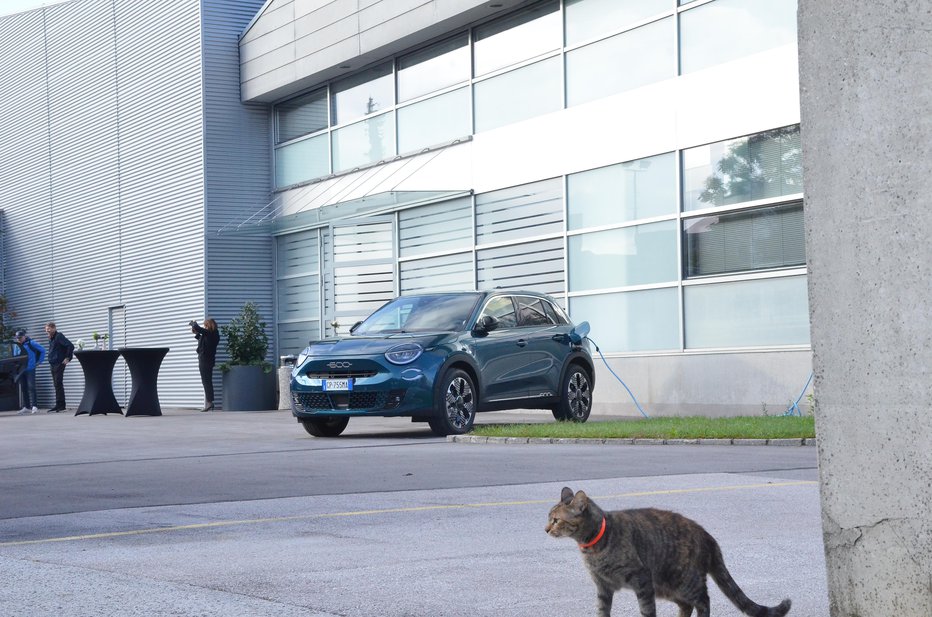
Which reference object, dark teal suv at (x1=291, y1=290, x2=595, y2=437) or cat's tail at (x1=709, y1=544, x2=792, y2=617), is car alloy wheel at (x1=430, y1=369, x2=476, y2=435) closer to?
dark teal suv at (x1=291, y1=290, x2=595, y2=437)

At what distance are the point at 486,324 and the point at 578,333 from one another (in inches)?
78.2

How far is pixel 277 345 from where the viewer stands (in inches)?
1233

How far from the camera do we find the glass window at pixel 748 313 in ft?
63.0

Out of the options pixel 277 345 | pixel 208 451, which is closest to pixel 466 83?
pixel 277 345

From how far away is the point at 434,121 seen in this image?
86.8 ft

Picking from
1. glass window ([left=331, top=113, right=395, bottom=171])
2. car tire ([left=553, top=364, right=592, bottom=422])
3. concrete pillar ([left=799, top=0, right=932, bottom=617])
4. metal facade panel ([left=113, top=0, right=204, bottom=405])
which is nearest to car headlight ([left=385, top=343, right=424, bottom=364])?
car tire ([left=553, top=364, right=592, bottom=422])

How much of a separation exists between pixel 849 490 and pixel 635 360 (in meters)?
17.4

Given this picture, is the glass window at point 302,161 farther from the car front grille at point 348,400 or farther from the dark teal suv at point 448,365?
the car front grille at point 348,400

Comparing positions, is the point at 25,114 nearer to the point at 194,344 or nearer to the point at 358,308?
the point at 194,344

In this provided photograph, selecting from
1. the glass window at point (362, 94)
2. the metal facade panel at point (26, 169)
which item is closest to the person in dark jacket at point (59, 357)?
the metal facade panel at point (26, 169)

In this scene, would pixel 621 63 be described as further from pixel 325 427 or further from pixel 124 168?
pixel 124 168

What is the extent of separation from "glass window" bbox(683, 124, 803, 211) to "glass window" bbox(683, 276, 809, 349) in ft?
3.97

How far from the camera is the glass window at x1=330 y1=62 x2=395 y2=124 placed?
2809cm

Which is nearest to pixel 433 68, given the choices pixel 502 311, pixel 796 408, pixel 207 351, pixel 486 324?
pixel 207 351
